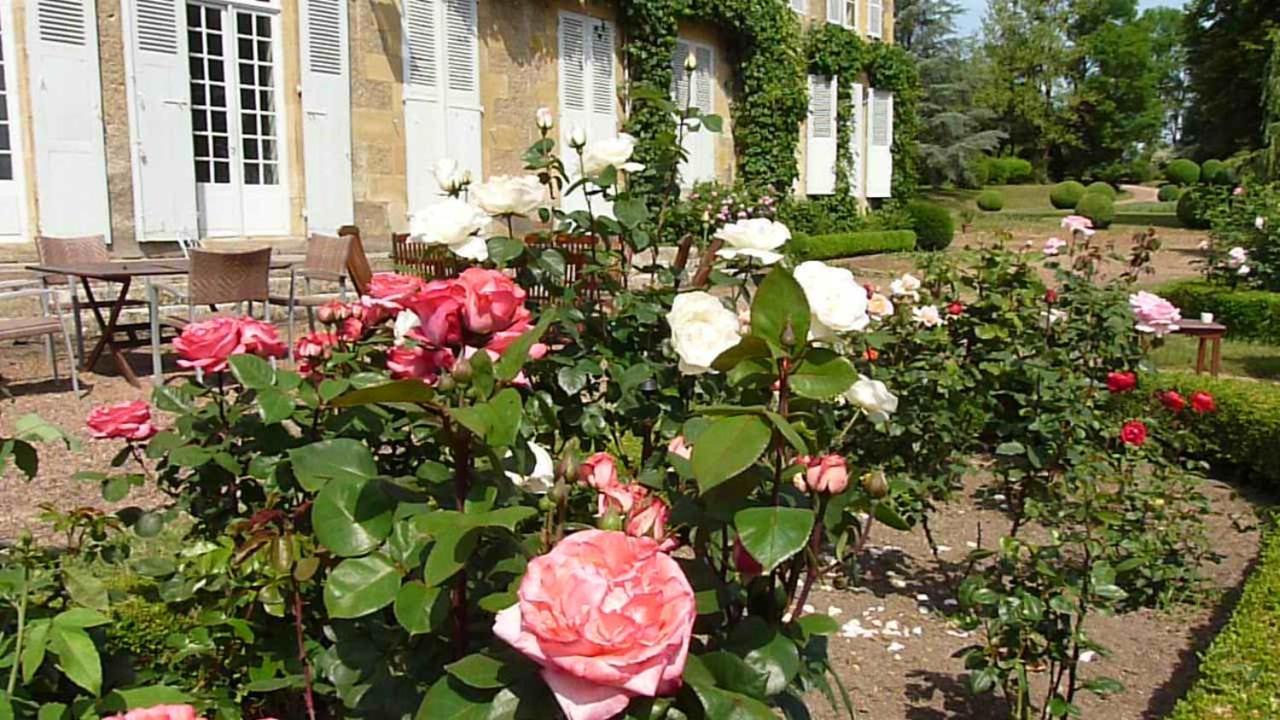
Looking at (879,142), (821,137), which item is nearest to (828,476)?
(821,137)

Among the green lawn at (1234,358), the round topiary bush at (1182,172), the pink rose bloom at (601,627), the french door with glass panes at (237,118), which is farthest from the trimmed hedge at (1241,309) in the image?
the round topiary bush at (1182,172)

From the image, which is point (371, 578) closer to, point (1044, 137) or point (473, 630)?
point (473, 630)

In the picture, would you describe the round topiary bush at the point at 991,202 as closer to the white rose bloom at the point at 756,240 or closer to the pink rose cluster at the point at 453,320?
the white rose bloom at the point at 756,240

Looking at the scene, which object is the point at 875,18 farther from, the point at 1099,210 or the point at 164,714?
the point at 164,714

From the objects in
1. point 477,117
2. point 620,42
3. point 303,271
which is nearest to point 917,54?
point 620,42

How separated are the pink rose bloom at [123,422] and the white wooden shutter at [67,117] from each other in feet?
22.9

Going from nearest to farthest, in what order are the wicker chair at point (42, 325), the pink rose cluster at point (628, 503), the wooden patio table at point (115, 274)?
the pink rose cluster at point (628, 503) < the wicker chair at point (42, 325) < the wooden patio table at point (115, 274)

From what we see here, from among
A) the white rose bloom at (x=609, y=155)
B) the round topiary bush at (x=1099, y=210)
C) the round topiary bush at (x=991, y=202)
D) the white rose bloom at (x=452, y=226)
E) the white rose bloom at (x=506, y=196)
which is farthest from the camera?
the round topiary bush at (x=991, y=202)

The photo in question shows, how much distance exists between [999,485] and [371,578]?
3993mm

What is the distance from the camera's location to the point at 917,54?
33.8 meters

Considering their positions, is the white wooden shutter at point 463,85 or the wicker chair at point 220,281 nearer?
the wicker chair at point 220,281

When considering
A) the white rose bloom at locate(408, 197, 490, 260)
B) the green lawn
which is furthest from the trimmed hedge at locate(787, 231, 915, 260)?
the white rose bloom at locate(408, 197, 490, 260)

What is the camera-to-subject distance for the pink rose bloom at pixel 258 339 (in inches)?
66.6

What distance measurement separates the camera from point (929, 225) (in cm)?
1941
